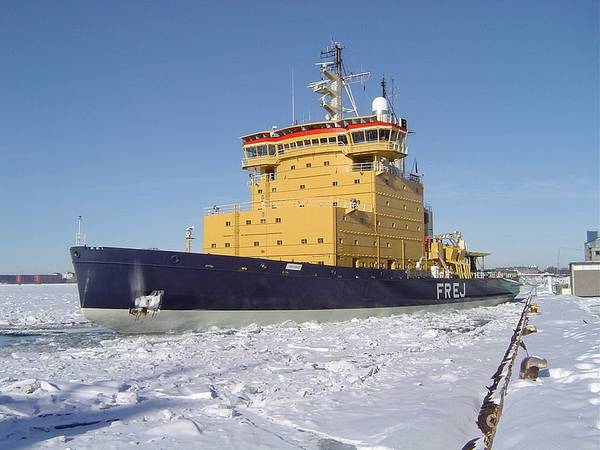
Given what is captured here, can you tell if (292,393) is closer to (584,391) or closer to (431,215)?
(584,391)

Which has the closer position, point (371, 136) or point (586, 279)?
point (371, 136)

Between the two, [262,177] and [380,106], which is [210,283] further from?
[380,106]

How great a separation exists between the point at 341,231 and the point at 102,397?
13.4 m

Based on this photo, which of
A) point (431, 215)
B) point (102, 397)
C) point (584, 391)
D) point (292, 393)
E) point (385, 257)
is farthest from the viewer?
point (431, 215)

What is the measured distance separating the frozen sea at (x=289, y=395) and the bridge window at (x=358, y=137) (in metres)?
11.7

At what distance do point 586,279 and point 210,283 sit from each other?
3584cm

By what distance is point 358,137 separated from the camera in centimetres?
2258

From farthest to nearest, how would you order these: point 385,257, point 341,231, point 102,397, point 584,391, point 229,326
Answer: point 385,257
point 341,231
point 229,326
point 102,397
point 584,391

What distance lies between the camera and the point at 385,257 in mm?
22078

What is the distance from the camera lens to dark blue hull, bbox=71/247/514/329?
47.3 ft

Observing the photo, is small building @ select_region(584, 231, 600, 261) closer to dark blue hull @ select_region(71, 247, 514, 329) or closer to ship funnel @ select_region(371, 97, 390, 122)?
ship funnel @ select_region(371, 97, 390, 122)

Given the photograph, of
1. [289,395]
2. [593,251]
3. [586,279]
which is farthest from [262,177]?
[593,251]

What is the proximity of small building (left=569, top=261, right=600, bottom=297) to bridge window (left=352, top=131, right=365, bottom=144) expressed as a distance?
27557 mm

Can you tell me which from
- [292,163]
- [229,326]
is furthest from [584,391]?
[292,163]
